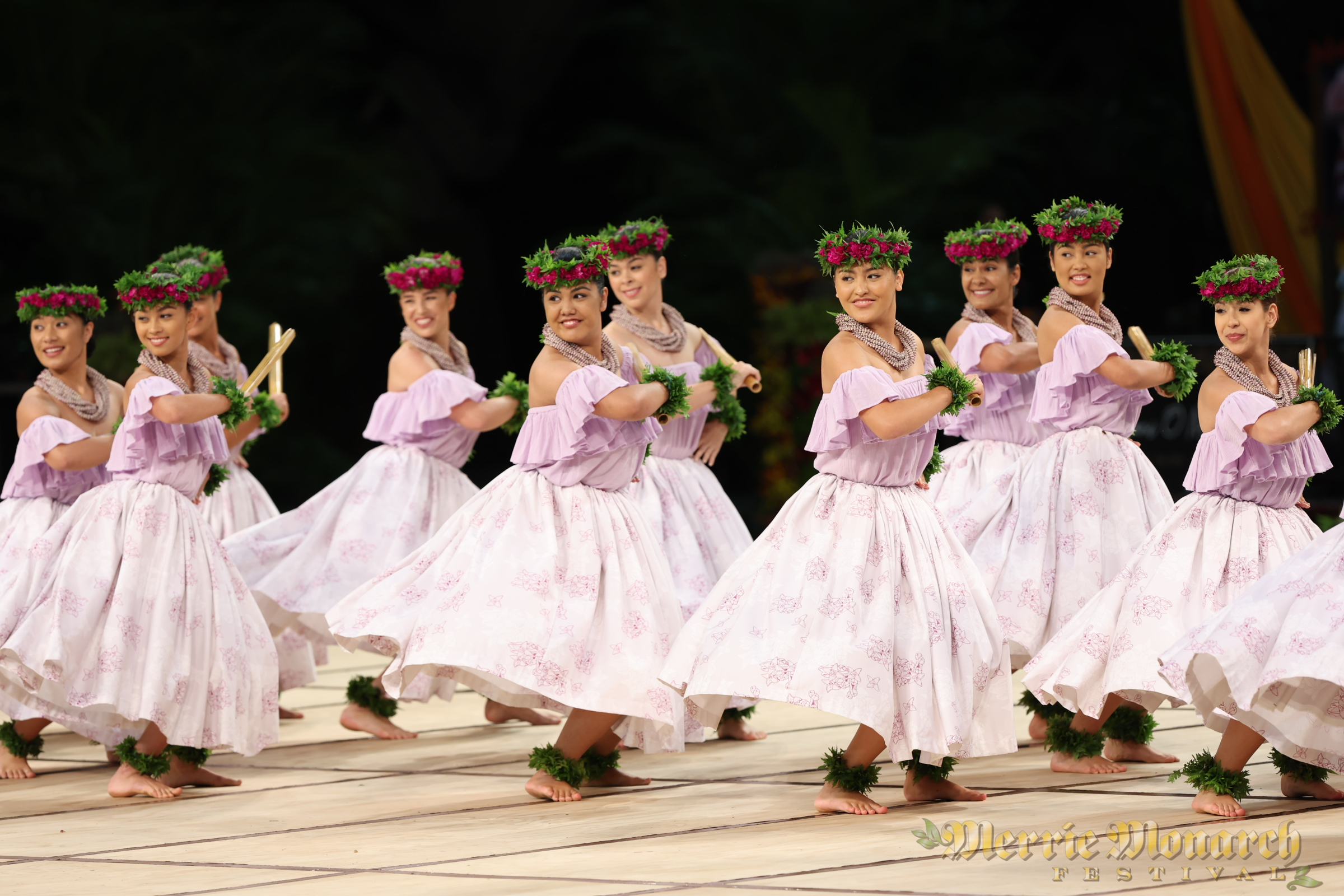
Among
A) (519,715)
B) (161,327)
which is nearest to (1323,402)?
(519,715)

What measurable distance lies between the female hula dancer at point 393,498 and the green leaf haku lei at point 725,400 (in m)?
0.66

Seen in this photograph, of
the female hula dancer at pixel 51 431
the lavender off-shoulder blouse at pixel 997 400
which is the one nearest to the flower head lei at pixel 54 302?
the female hula dancer at pixel 51 431

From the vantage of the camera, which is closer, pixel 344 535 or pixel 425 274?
pixel 344 535

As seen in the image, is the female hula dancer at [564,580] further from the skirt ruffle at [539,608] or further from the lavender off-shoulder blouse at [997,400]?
the lavender off-shoulder blouse at [997,400]

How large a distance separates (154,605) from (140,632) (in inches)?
3.3

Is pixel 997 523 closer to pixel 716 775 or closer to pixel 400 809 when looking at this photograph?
pixel 716 775

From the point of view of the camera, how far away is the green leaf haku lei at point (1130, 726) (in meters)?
5.29

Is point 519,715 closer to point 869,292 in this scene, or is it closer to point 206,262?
point 206,262

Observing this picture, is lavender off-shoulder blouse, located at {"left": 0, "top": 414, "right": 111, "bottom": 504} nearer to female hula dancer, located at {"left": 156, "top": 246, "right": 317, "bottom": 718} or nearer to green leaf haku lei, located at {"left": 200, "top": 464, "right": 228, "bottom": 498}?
green leaf haku lei, located at {"left": 200, "top": 464, "right": 228, "bottom": 498}

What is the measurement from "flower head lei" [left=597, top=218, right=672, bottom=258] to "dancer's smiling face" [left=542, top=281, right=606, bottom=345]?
37.5 inches

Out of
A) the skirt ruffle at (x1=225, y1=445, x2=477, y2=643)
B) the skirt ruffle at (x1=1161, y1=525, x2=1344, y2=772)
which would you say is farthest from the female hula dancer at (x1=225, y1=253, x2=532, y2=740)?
the skirt ruffle at (x1=1161, y1=525, x2=1344, y2=772)

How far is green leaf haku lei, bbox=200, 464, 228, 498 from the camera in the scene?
17.7 ft

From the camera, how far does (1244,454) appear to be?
467 centimetres

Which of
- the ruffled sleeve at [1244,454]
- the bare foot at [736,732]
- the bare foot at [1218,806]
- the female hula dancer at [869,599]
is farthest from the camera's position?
the bare foot at [736,732]
